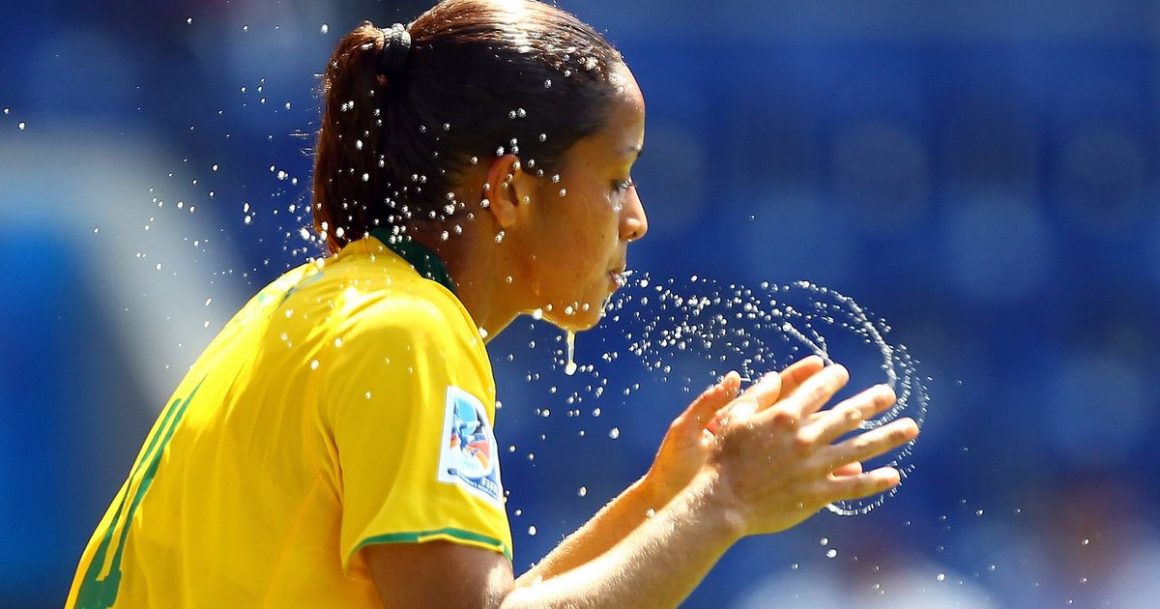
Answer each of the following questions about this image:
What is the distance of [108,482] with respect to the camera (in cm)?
459

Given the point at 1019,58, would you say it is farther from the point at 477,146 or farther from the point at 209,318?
the point at 477,146

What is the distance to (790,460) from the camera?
6.60 ft

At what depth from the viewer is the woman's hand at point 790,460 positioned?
6.51 ft

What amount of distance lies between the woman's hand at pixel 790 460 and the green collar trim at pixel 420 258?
18.1 inches

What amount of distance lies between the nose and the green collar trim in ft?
1.14

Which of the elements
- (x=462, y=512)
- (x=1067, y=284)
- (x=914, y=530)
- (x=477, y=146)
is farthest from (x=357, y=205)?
(x=1067, y=284)

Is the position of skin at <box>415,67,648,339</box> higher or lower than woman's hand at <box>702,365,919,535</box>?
higher

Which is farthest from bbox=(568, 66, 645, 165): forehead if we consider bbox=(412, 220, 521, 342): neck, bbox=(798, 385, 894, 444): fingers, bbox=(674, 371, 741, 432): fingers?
bbox=(798, 385, 894, 444): fingers

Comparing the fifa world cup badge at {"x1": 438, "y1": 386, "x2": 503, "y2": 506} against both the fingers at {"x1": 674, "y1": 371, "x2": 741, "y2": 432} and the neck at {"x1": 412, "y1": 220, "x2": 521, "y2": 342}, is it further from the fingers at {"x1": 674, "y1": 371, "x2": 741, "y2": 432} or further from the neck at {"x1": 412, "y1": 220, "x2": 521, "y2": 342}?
the fingers at {"x1": 674, "y1": 371, "x2": 741, "y2": 432}

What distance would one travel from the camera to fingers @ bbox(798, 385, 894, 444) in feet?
6.69

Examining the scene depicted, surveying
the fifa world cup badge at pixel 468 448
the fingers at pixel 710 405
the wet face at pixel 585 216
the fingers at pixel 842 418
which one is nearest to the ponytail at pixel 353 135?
the wet face at pixel 585 216

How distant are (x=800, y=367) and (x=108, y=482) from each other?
2.96 metres

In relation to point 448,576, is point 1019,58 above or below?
below

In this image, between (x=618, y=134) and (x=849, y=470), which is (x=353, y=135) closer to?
(x=618, y=134)
